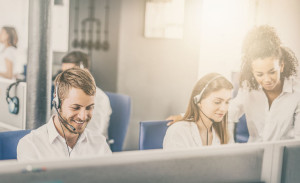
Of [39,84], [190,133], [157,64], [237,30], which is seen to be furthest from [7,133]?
[157,64]

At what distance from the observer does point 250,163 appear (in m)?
0.98

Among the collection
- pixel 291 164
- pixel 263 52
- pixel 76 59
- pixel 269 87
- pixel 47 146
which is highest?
pixel 263 52

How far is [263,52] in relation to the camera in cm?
215

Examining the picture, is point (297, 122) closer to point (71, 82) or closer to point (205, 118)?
point (205, 118)

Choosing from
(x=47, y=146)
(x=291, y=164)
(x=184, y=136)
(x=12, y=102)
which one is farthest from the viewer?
(x=12, y=102)

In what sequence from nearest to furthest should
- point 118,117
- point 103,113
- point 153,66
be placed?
point 103,113
point 118,117
point 153,66

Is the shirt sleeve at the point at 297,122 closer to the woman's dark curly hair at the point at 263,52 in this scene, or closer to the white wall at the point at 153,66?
the woman's dark curly hair at the point at 263,52

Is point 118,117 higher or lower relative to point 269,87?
lower

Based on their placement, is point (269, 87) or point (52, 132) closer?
point (52, 132)

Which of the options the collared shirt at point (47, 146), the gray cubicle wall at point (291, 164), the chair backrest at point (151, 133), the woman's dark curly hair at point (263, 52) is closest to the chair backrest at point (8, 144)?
the collared shirt at point (47, 146)

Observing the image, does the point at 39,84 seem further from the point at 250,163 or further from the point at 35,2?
the point at 250,163

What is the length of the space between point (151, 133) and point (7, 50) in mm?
1111

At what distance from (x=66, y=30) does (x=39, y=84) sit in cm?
251

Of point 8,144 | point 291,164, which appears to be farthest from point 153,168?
point 8,144
